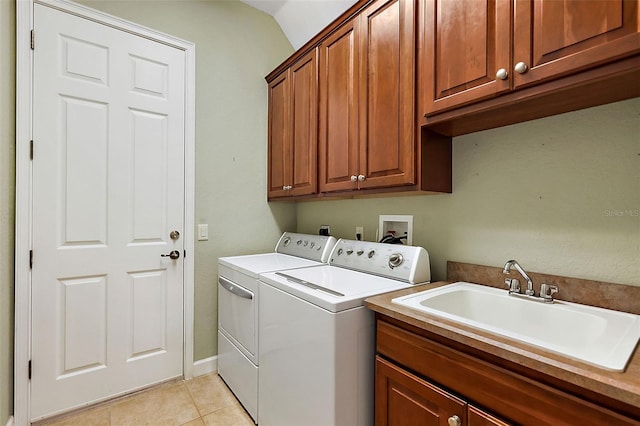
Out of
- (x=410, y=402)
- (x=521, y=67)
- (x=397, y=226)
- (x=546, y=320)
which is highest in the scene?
(x=521, y=67)

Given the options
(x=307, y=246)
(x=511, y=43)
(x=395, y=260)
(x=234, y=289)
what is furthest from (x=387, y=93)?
(x=234, y=289)

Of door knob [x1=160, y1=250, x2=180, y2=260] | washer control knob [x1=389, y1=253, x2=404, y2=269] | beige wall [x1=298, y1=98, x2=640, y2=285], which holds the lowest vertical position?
door knob [x1=160, y1=250, x2=180, y2=260]

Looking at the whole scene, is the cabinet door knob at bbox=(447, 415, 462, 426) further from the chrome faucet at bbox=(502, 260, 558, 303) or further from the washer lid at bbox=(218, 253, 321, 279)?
the washer lid at bbox=(218, 253, 321, 279)

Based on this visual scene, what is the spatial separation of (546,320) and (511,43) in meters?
0.99

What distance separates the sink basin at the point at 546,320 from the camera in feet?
2.51

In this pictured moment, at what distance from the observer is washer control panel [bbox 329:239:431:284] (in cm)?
147

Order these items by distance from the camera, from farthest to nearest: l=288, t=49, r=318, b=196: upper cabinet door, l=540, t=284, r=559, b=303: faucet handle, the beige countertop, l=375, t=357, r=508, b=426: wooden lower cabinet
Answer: l=288, t=49, r=318, b=196: upper cabinet door, l=540, t=284, r=559, b=303: faucet handle, l=375, t=357, r=508, b=426: wooden lower cabinet, the beige countertop

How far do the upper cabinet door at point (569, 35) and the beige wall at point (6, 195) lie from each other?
2262 mm

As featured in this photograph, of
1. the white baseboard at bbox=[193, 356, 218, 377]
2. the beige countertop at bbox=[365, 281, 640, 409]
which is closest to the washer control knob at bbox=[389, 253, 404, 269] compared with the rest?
the beige countertop at bbox=[365, 281, 640, 409]

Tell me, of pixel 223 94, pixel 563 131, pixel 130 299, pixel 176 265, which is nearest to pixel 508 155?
pixel 563 131

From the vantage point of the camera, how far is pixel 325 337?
1.17 metres

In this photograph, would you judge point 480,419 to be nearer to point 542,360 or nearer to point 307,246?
point 542,360

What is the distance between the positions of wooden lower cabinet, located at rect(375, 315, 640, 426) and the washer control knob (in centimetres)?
40

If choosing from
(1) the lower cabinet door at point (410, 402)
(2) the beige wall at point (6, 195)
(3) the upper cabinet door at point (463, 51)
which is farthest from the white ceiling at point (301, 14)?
(1) the lower cabinet door at point (410, 402)
